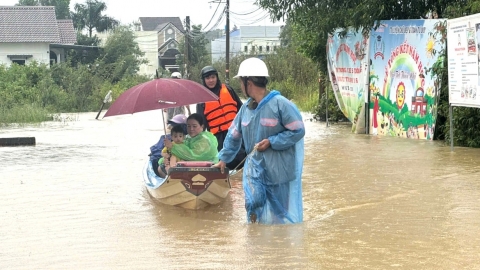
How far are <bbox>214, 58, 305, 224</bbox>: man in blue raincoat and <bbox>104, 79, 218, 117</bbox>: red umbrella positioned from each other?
1708mm

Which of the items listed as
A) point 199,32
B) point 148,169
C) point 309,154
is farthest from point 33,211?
point 199,32

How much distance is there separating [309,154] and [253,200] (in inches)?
315

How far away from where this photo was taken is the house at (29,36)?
185ft

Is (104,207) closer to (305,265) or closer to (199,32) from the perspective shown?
(305,265)

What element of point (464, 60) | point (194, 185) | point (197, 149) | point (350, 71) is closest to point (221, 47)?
point (350, 71)

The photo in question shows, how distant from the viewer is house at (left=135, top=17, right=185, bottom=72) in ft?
310

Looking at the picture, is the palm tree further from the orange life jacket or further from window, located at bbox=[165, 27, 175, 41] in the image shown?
the orange life jacket

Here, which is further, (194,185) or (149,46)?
(149,46)

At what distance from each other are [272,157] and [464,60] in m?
6.68

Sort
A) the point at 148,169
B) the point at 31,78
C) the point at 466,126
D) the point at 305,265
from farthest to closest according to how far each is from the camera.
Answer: the point at 31,78
the point at 466,126
the point at 148,169
the point at 305,265

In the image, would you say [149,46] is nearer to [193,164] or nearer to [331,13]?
[331,13]

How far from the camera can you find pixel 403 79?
56.6 ft

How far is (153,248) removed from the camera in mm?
7988

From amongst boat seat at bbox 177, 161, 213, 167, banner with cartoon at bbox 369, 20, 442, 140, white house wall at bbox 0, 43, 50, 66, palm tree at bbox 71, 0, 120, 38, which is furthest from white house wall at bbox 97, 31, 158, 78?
boat seat at bbox 177, 161, 213, 167
